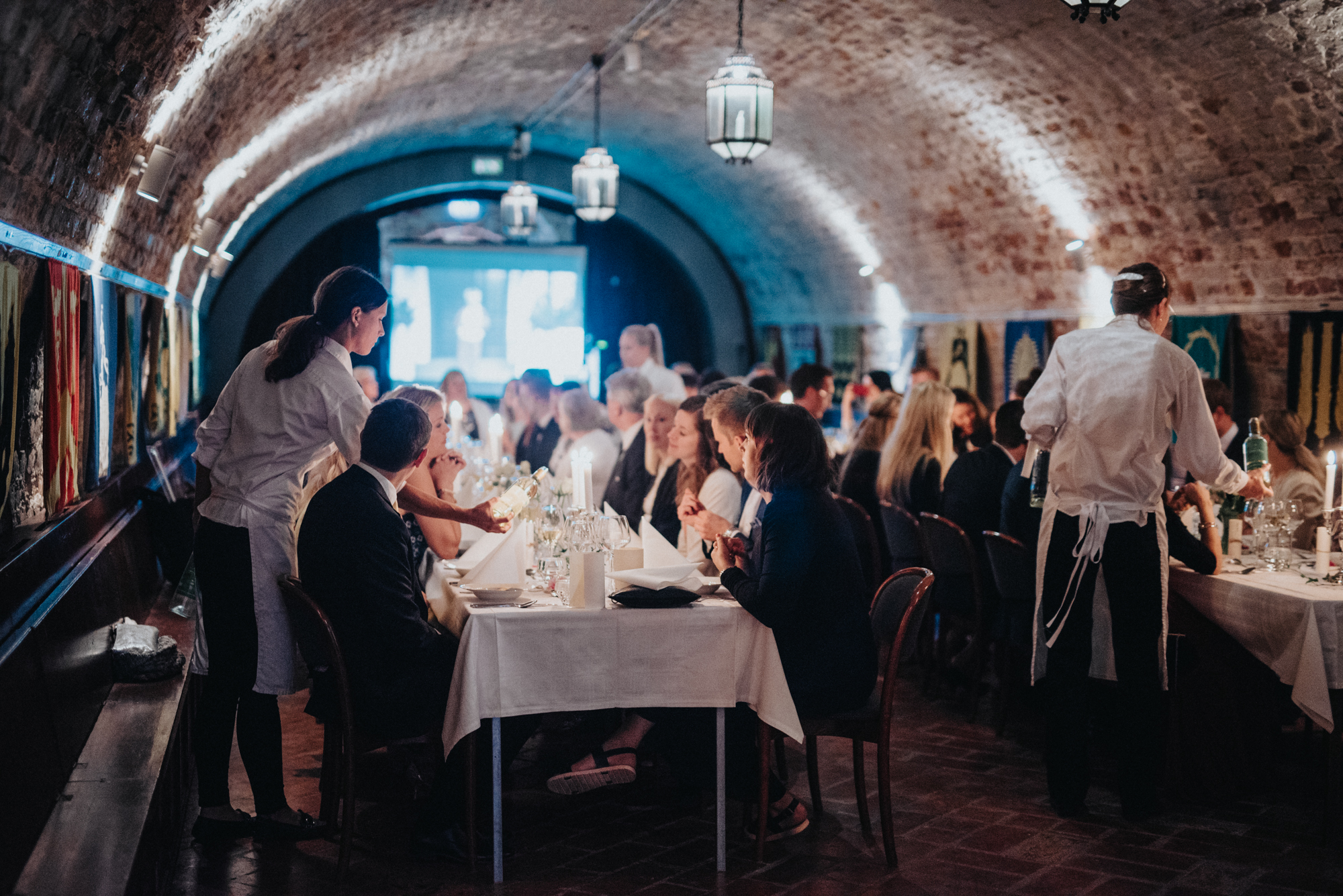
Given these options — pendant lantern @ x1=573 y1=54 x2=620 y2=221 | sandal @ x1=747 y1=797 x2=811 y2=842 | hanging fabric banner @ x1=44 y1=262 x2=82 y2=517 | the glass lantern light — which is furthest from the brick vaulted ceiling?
sandal @ x1=747 y1=797 x2=811 y2=842

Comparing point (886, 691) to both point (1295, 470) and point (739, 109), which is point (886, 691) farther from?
point (739, 109)

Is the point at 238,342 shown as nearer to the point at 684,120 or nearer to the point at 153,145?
the point at 684,120

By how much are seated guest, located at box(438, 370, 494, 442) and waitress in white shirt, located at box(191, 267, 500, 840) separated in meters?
4.89

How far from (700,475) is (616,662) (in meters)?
1.53

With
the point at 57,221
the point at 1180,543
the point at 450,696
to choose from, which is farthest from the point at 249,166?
the point at 1180,543

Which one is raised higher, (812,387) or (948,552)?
(812,387)

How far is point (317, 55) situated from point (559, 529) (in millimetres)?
4034

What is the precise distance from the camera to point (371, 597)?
3.46 metres

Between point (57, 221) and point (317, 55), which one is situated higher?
point (317, 55)

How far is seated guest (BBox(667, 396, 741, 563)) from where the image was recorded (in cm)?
489

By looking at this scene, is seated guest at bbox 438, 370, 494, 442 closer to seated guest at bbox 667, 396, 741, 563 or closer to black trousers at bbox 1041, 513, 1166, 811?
seated guest at bbox 667, 396, 741, 563

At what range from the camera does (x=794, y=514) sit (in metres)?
3.59

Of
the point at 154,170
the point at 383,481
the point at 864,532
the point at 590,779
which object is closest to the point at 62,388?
the point at 383,481

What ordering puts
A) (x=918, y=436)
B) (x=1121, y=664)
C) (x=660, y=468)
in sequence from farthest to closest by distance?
(x=918, y=436)
(x=660, y=468)
(x=1121, y=664)
